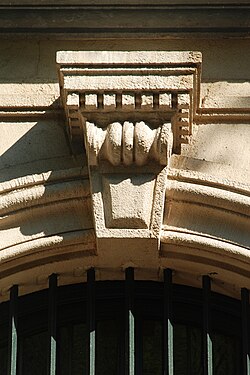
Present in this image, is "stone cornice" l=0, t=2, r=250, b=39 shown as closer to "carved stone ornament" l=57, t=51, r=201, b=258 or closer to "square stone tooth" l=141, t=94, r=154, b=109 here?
"carved stone ornament" l=57, t=51, r=201, b=258

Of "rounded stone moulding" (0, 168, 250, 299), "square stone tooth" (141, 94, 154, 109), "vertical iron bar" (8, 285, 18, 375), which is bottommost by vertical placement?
"vertical iron bar" (8, 285, 18, 375)

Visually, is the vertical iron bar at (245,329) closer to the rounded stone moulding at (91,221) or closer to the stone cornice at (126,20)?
the rounded stone moulding at (91,221)

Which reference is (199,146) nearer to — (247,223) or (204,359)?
(247,223)

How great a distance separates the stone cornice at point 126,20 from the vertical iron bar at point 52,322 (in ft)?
3.53

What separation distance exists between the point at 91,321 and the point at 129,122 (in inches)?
34.8

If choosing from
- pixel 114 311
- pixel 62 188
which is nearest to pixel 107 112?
pixel 62 188

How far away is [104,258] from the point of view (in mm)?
7586

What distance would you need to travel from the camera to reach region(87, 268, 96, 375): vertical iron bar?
7473 mm

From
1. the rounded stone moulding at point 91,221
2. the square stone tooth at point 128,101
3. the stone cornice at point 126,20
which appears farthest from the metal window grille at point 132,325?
the stone cornice at point 126,20

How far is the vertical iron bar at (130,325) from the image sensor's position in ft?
24.6

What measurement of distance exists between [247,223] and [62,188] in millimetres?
787

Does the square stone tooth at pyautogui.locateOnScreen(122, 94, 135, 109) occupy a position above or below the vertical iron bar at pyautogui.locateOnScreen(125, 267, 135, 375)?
above

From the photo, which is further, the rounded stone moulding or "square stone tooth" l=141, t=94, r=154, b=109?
the rounded stone moulding

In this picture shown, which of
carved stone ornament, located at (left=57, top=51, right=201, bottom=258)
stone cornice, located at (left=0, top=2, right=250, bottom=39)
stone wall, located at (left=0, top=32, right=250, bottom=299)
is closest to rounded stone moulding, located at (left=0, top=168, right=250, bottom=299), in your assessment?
stone wall, located at (left=0, top=32, right=250, bottom=299)
